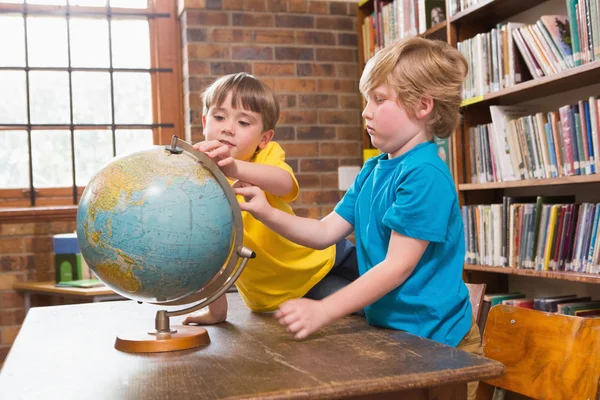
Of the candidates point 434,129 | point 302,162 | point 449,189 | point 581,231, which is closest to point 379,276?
point 449,189

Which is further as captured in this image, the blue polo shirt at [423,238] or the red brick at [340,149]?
the red brick at [340,149]

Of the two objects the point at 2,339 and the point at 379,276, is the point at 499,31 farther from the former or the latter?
the point at 2,339

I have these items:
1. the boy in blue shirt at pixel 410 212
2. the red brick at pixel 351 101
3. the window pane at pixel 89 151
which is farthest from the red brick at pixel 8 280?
the boy in blue shirt at pixel 410 212

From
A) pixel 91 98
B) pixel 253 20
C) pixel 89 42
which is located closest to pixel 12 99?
pixel 91 98

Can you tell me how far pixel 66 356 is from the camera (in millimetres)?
1491

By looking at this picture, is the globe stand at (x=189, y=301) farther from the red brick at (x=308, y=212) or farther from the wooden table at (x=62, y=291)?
the red brick at (x=308, y=212)

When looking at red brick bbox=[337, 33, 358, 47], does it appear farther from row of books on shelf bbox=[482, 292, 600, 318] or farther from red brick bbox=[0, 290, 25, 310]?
red brick bbox=[0, 290, 25, 310]

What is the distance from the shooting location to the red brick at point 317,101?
493cm

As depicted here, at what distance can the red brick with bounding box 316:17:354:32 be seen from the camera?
196 inches

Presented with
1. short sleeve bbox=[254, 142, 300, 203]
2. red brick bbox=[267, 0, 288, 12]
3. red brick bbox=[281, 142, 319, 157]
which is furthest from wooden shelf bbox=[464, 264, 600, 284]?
red brick bbox=[267, 0, 288, 12]

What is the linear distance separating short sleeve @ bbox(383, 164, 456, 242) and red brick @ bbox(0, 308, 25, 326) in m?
3.48

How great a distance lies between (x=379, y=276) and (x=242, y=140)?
693 millimetres

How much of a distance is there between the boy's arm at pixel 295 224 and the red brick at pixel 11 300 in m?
Answer: 3.04

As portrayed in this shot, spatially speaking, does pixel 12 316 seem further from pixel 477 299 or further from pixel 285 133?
pixel 477 299
